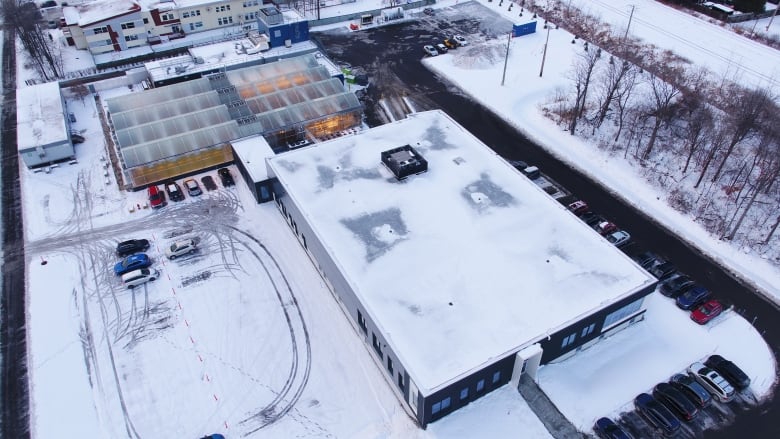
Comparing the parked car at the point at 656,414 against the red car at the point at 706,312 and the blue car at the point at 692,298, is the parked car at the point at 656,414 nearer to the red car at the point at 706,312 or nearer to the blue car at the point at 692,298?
the red car at the point at 706,312

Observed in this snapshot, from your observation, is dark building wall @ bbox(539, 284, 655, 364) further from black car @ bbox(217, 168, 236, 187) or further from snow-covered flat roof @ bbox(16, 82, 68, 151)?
snow-covered flat roof @ bbox(16, 82, 68, 151)

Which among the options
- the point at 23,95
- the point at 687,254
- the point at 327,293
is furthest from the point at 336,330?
the point at 23,95

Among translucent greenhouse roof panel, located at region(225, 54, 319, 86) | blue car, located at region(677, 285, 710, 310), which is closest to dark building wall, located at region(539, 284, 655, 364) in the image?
blue car, located at region(677, 285, 710, 310)

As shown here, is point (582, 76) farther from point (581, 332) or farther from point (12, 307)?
point (12, 307)

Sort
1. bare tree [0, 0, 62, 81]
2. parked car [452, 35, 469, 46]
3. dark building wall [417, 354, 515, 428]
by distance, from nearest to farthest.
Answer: dark building wall [417, 354, 515, 428], bare tree [0, 0, 62, 81], parked car [452, 35, 469, 46]

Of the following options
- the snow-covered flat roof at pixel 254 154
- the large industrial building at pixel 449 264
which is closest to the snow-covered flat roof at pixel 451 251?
the large industrial building at pixel 449 264

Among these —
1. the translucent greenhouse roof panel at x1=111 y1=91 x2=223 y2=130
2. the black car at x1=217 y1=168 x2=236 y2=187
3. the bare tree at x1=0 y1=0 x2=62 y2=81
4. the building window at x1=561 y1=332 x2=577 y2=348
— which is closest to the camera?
the building window at x1=561 y1=332 x2=577 y2=348
